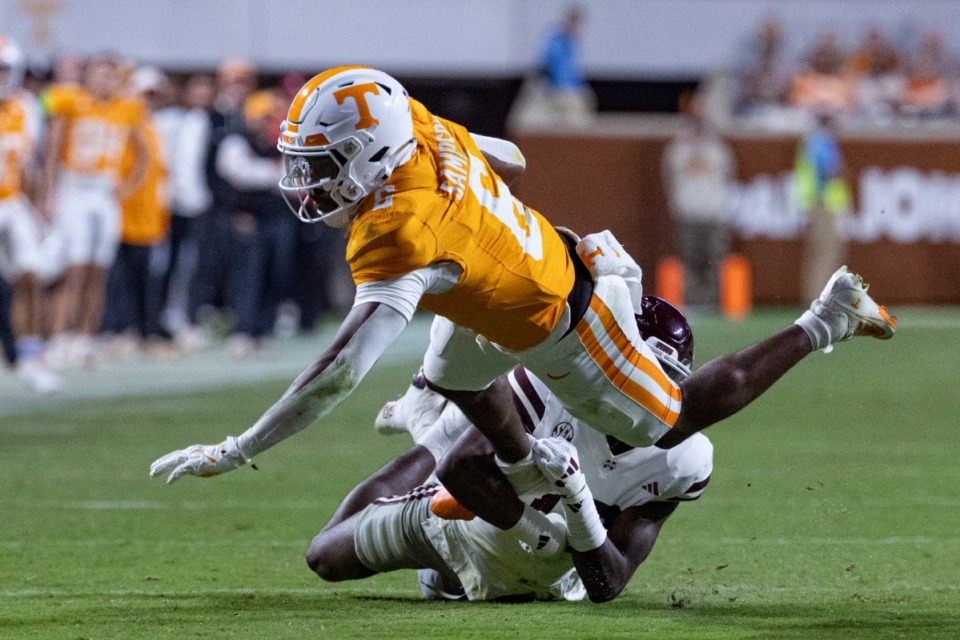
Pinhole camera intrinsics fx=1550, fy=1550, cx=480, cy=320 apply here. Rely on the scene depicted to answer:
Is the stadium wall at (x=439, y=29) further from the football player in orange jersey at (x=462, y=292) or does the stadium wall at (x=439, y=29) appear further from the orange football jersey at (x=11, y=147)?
the football player in orange jersey at (x=462, y=292)

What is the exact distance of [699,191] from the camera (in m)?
15.4

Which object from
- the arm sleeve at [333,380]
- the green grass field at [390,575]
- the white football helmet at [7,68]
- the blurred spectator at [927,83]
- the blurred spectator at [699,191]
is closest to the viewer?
the arm sleeve at [333,380]

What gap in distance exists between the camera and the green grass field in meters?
3.97

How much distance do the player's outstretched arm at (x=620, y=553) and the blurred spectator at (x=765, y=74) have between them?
12995mm

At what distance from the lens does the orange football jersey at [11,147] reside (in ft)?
31.2

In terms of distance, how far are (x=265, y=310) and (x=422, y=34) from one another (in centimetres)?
597

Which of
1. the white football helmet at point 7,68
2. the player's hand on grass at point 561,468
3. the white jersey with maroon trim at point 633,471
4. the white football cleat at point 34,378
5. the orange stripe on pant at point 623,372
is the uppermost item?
the orange stripe on pant at point 623,372

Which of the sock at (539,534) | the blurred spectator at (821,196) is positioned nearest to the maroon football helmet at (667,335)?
the sock at (539,534)

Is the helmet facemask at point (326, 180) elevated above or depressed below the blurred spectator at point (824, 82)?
above

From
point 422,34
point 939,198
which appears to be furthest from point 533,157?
point 939,198

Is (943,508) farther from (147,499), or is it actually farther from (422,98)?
(422,98)

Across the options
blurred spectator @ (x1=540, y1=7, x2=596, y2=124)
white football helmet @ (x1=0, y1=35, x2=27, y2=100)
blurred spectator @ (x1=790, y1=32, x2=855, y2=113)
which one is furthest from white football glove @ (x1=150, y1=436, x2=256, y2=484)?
blurred spectator @ (x1=790, y1=32, x2=855, y2=113)

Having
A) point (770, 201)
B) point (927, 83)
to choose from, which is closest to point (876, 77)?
point (927, 83)

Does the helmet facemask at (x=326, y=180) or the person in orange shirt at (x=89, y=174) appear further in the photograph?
the person in orange shirt at (x=89, y=174)
